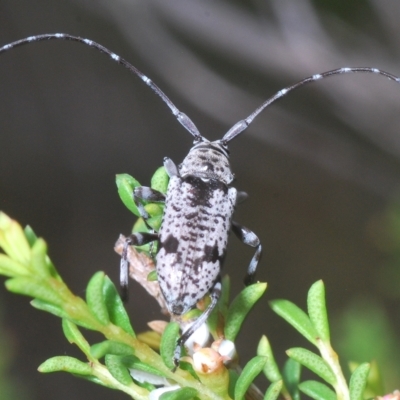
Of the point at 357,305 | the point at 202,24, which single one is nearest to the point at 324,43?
the point at 202,24

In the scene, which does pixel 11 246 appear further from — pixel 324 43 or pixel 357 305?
pixel 324 43

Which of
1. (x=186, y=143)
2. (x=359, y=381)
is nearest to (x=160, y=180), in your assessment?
(x=359, y=381)

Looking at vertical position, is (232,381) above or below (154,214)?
below

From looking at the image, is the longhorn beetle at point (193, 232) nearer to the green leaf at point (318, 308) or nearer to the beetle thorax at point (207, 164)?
the beetle thorax at point (207, 164)

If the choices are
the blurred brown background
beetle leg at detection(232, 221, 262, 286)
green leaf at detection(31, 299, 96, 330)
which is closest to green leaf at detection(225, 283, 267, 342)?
green leaf at detection(31, 299, 96, 330)

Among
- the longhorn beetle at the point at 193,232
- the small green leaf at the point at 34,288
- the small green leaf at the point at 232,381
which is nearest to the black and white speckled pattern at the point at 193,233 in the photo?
the longhorn beetle at the point at 193,232

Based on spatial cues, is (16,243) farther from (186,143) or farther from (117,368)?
(186,143)
